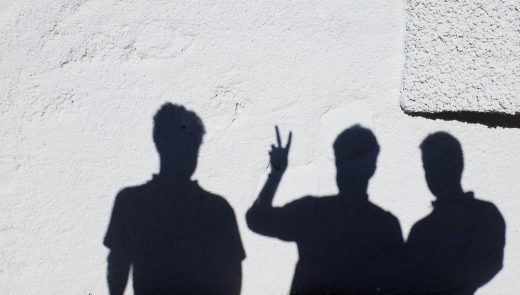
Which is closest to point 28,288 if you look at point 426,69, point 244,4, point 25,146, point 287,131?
point 25,146

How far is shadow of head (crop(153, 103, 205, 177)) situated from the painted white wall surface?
0.04 metres

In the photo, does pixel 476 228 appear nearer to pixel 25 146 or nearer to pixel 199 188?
pixel 199 188

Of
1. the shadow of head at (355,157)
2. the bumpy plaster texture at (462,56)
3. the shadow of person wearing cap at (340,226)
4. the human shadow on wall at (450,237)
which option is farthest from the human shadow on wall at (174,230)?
the bumpy plaster texture at (462,56)

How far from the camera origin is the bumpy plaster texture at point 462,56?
231 cm

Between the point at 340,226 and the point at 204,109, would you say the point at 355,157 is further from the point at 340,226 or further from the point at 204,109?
the point at 204,109

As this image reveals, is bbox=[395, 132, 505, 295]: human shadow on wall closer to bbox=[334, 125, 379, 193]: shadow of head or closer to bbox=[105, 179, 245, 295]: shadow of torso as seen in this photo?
bbox=[334, 125, 379, 193]: shadow of head

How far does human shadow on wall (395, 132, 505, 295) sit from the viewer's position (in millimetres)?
2527

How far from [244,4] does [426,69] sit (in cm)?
89

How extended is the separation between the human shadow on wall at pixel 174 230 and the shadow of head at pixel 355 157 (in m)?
0.59

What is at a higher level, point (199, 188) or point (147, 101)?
point (147, 101)

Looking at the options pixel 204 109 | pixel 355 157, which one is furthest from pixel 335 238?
pixel 204 109

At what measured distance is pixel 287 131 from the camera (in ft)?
8.19

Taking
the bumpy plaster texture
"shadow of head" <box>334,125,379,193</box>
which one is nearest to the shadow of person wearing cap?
"shadow of head" <box>334,125,379,193</box>

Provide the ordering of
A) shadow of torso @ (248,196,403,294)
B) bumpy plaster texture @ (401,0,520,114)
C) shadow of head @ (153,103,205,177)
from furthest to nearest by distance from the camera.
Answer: shadow of torso @ (248,196,403,294), shadow of head @ (153,103,205,177), bumpy plaster texture @ (401,0,520,114)
